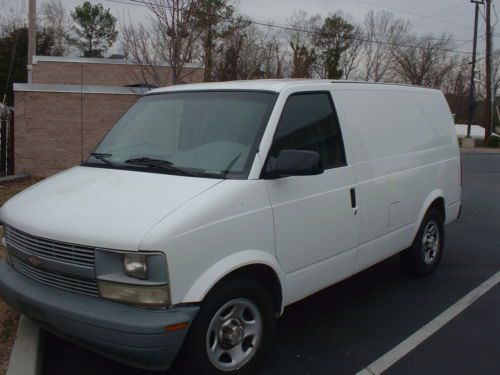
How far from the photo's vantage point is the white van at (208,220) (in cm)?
293

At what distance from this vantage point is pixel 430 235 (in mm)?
5773

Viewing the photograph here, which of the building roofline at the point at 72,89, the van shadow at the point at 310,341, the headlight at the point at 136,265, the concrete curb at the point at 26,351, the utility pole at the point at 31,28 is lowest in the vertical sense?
the van shadow at the point at 310,341

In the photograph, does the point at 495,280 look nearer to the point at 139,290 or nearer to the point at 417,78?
the point at 139,290

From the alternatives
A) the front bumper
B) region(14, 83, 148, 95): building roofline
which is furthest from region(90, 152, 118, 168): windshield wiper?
region(14, 83, 148, 95): building roofline

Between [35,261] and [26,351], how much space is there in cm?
77

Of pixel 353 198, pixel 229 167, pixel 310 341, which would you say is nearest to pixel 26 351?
pixel 229 167

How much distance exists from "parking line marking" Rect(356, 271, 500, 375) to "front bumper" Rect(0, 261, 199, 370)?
4.99 feet

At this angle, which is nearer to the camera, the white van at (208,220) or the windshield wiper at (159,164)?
the white van at (208,220)

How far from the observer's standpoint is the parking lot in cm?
376

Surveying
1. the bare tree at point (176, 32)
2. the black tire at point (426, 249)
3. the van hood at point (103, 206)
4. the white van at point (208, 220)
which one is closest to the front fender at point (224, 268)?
the white van at point (208, 220)

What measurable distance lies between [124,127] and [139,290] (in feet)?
6.34

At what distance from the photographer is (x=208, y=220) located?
10.1ft

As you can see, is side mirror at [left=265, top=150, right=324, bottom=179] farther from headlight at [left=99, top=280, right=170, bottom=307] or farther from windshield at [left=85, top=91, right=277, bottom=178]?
headlight at [left=99, top=280, right=170, bottom=307]

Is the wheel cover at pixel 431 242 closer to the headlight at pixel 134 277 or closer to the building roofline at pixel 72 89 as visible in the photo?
the headlight at pixel 134 277
